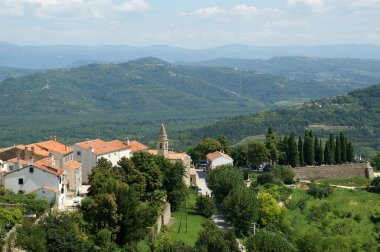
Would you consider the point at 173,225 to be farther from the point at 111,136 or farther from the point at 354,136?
the point at 111,136

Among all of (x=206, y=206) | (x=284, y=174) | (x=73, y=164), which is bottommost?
(x=206, y=206)

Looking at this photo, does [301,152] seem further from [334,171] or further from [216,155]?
[216,155]

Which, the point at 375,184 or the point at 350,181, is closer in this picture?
the point at 375,184

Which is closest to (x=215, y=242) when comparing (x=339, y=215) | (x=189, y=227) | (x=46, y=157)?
(x=189, y=227)

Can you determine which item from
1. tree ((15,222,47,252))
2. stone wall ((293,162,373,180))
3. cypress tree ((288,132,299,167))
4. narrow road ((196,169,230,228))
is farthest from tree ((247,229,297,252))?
cypress tree ((288,132,299,167))

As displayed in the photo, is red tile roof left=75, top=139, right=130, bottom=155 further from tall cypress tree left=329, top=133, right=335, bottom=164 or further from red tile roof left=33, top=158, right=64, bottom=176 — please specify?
tall cypress tree left=329, top=133, right=335, bottom=164

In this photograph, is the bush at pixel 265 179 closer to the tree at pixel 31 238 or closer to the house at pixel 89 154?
the house at pixel 89 154
